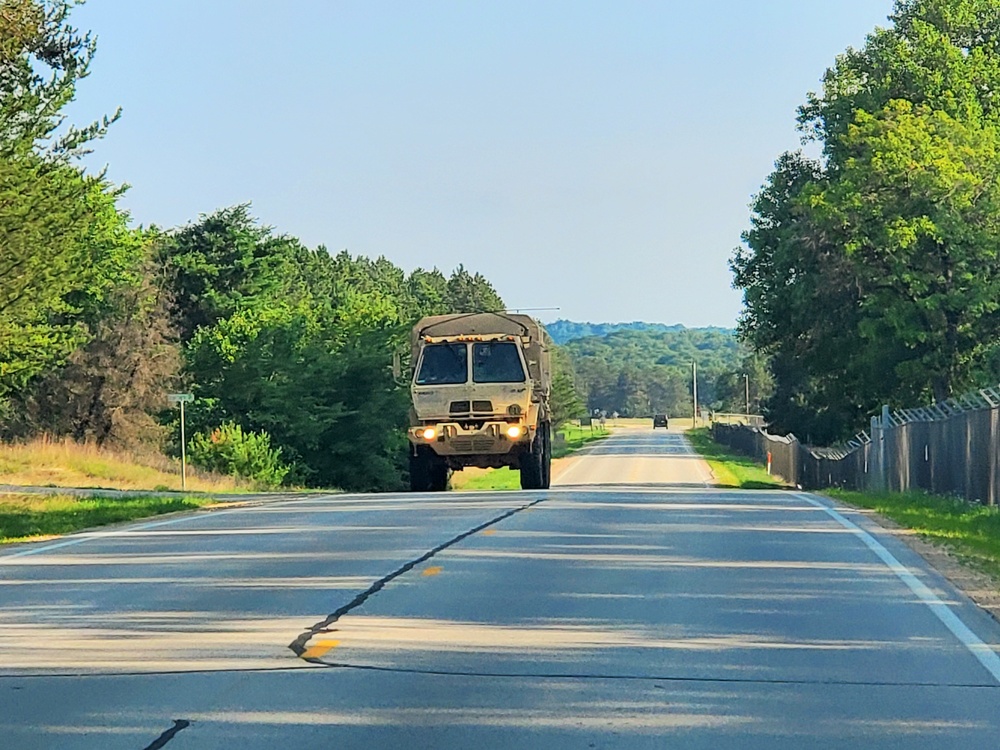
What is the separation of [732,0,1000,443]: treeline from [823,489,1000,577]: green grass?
20.3 metres

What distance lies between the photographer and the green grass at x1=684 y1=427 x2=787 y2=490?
195 feet

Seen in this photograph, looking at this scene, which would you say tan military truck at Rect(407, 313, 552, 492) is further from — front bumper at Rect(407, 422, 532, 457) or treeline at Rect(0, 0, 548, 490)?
treeline at Rect(0, 0, 548, 490)

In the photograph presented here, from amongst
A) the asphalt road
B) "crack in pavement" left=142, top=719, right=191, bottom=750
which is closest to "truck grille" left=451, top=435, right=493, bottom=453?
the asphalt road

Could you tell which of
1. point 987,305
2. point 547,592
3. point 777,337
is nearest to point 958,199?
point 987,305

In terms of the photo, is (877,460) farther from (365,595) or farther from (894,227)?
(365,595)

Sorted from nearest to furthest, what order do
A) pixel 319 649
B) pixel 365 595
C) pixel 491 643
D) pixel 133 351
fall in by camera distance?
pixel 319 649
pixel 491 643
pixel 365 595
pixel 133 351

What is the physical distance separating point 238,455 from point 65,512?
25.8m

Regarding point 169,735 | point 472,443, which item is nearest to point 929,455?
point 472,443

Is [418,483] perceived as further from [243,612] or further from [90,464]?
[243,612]

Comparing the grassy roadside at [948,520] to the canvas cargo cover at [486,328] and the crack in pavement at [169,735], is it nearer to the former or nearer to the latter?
the canvas cargo cover at [486,328]

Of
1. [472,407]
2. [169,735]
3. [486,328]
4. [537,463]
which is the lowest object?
[169,735]

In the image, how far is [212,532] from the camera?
66.2ft

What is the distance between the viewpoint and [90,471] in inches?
1809

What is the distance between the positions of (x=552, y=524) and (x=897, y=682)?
1093 cm
